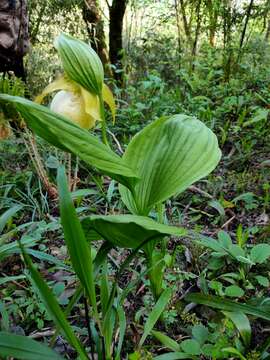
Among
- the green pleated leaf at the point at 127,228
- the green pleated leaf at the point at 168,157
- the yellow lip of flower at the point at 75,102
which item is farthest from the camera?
the yellow lip of flower at the point at 75,102

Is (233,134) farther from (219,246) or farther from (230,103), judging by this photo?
(219,246)

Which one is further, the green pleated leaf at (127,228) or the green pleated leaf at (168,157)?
the green pleated leaf at (168,157)

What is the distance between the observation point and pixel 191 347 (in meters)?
0.69

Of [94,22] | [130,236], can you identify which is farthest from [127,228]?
[94,22]

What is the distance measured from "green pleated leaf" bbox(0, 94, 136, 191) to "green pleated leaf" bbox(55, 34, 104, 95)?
0.70 ft

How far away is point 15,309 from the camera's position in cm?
82

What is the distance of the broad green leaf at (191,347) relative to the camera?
2.25 ft

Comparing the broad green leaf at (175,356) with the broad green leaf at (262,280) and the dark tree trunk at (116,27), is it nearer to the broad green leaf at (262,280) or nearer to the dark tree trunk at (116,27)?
the broad green leaf at (262,280)

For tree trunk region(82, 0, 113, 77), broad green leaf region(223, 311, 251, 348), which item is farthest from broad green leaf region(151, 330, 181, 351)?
tree trunk region(82, 0, 113, 77)

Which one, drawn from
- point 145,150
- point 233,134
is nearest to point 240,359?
point 145,150

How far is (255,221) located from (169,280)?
43 centimetres

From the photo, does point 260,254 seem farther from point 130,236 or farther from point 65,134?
point 65,134

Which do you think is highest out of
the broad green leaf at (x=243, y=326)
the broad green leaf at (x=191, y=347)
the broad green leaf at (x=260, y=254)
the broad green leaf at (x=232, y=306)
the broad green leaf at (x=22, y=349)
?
the broad green leaf at (x=22, y=349)

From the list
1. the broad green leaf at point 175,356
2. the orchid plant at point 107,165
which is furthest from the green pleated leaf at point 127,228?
the broad green leaf at point 175,356
